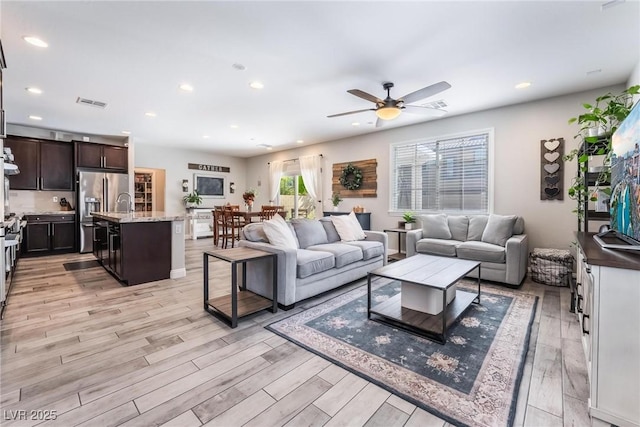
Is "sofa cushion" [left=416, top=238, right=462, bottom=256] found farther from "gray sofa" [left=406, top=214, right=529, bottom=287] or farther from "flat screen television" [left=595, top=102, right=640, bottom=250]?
"flat screen television" [left=595, top=102, right=640, bottom=250]

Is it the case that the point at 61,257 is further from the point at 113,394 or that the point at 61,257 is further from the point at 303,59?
the point at 303,59

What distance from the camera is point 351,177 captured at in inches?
257

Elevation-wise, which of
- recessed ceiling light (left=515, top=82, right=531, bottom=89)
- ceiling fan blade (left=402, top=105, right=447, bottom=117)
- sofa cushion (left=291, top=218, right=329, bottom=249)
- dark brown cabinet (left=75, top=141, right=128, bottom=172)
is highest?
recessed ceiling light (left=515, top=82, right=531, bottom=89)

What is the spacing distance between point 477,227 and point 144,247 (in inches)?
191

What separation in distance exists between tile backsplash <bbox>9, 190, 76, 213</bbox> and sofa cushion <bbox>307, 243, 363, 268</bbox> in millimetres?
5860

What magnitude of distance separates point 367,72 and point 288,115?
203 cm

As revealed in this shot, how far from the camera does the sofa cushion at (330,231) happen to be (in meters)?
4.22

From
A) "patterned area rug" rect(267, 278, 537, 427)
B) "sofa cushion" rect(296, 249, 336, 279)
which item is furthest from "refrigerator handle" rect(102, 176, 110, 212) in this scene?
"patterned area rug" rect(267, 278, 537, 427)

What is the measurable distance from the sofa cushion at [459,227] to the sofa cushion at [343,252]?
1838 millimetres

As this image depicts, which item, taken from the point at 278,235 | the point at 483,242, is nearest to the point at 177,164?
the point at 278,235

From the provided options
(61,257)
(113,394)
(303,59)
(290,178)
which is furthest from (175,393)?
(290,178)

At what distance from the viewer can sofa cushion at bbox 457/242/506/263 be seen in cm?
370

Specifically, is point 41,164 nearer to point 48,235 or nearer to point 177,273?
point 48,235

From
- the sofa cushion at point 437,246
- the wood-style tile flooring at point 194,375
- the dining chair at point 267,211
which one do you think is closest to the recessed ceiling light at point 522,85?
the sofa cushion at point 437,246
